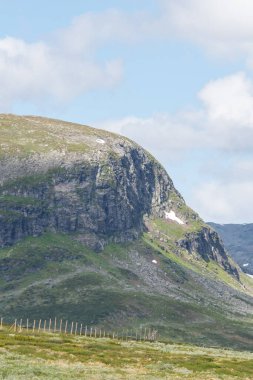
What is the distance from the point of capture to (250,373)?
11638cm

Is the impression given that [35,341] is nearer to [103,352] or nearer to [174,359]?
[103,352]

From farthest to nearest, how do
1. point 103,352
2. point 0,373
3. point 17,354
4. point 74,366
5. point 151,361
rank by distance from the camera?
point 103,352 < point 151,361 < point 17,354 < point 74,366 < point 0,373

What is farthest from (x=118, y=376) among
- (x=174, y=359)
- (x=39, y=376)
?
(x=174, y=359)

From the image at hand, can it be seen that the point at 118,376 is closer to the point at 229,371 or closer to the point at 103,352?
the point at 229,371

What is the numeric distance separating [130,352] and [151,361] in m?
19.4

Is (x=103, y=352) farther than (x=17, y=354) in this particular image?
Yes

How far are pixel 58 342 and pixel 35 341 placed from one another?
805cm

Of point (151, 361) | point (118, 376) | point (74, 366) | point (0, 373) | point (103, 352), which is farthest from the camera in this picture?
point (103, 352)

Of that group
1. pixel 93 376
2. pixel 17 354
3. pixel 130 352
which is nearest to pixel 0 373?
pixel 93 376

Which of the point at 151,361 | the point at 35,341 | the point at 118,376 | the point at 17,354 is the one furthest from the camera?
the point at 35,341

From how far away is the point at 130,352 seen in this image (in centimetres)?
14212

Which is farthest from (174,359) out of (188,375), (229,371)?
(188,375)

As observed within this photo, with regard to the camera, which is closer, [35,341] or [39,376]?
[39,376]

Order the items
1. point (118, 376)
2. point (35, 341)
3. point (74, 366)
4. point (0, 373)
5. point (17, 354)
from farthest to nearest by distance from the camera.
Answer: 1. point (35, 341)
2. point (17, 354)
3. point (74, 366)
4. point (118, 376)
5. point (0, 373)
